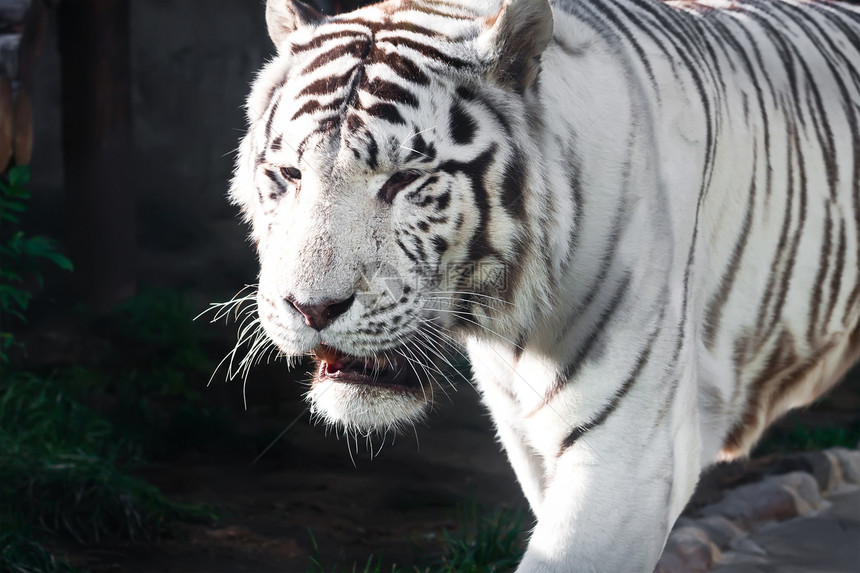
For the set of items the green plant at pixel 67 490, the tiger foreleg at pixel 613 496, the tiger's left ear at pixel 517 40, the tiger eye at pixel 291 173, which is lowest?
the green plant at pixel 67 490

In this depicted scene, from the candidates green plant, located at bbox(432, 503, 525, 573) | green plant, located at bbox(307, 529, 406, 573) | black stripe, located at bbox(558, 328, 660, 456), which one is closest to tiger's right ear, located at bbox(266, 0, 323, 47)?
black stripe, located at bbox(558, 328, 660, 456)

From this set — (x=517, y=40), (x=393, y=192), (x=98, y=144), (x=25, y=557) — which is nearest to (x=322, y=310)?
(x=393, y=192)

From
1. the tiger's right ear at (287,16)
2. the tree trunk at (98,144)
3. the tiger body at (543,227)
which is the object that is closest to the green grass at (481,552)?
the tiger body at (543,227)

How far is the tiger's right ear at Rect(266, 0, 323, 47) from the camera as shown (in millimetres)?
1848

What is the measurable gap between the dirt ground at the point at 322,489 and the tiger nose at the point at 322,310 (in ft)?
5.54

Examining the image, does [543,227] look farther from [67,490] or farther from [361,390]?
[67,490]

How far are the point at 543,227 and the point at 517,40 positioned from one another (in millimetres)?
311

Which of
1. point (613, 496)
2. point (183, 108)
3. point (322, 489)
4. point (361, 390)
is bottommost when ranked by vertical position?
point (322, 489)

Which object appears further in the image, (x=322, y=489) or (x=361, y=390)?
(x=322, y=489)

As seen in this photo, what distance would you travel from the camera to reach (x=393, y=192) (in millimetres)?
1627

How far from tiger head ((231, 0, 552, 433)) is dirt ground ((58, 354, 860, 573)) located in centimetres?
158

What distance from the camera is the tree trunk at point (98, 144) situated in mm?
5406

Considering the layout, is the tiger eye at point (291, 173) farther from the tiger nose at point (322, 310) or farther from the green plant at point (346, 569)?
the green plant at point (346, 569)

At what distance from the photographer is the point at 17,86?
3119 millimetres
